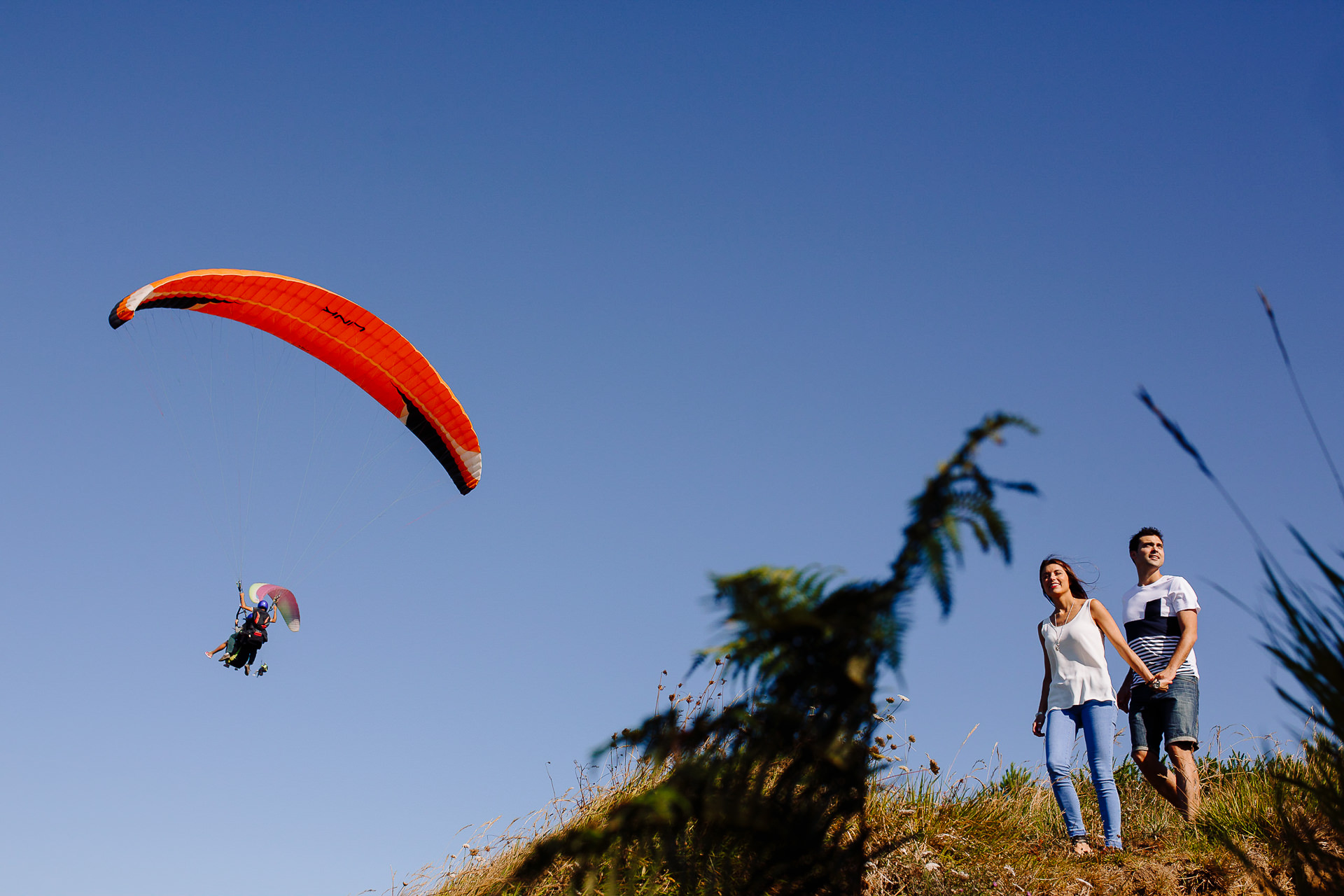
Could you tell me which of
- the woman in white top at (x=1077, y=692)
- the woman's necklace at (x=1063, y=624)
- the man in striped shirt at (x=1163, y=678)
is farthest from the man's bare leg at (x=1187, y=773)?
the woman's necklace at (x=1063, y=624)

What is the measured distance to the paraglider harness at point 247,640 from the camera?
13617mm

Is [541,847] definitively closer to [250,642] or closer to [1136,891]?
[1136,891]

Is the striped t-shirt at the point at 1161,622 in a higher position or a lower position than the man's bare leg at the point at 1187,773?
higher

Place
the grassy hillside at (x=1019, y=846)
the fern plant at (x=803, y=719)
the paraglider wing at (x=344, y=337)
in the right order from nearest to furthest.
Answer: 1. the fern plant at (x=803, y=719)
2. the grassy hillside at (x=1019, y=846)
3. the paraglider wing at (x=344, y=337)

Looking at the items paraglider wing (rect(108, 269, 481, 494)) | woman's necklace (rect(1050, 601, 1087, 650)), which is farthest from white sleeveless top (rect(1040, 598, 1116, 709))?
paraglider wing (rect(108, 269, 481, 494))

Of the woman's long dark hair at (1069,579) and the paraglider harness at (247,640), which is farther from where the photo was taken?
the paraglider harness at (247,640)

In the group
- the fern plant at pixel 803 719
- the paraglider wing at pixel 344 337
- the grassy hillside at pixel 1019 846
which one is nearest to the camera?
the fern plant at pixel 803 719

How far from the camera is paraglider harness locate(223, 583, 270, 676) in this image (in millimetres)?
13617

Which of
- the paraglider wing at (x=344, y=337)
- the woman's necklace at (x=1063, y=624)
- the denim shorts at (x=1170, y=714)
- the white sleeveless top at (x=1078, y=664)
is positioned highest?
the paraglider wing at (x=344, y=337)

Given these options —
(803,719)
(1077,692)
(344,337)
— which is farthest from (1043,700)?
(344,337)

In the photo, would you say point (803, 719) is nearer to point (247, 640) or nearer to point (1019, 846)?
point (1019, 846)

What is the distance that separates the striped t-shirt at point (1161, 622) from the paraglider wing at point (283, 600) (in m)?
12.2

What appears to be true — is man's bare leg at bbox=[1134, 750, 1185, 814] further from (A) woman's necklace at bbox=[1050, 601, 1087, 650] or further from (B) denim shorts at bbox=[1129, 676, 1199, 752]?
(A) woman's necklace at bbox=[1050, 601, 1087, 650]

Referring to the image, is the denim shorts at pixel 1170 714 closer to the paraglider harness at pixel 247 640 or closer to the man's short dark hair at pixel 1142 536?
the man's short dark hair at pixel 1142 536
